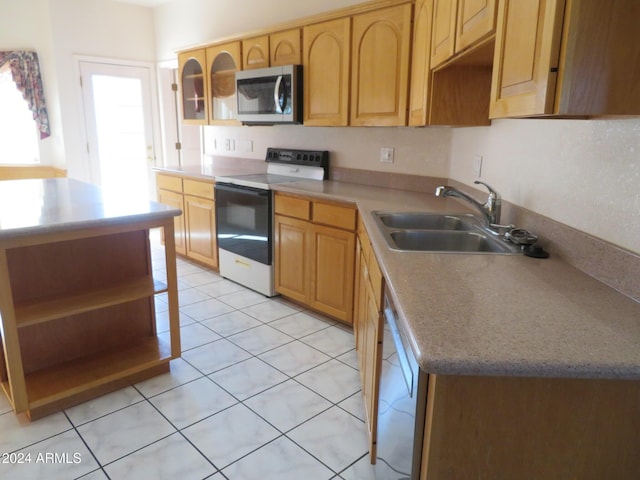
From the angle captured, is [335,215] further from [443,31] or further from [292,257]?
[443,31]

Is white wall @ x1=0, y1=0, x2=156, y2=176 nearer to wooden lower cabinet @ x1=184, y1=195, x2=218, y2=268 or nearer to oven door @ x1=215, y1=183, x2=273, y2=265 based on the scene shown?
wooden lower cabinet @ x1=184, y1=195, x2=218, y2=268

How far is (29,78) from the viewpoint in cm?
470

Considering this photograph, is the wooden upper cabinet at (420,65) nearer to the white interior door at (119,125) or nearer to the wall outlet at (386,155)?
the wall outlet at (386,155)

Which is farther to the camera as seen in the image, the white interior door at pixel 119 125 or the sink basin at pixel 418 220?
the white interior door at pixel 119 125

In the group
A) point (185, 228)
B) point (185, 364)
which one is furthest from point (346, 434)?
point (185, 228)

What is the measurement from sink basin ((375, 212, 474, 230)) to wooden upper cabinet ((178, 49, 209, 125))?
8.61 ft

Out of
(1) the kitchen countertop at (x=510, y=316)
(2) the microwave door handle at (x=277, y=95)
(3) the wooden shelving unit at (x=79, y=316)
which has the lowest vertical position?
(3) the wooden shelving unit at (x=79, y=316)

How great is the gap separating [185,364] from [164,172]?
2.38 metres

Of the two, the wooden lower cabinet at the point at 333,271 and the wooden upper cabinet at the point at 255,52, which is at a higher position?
the wooden upper cabinet at the point at 255,52

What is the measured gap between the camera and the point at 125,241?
2.25m

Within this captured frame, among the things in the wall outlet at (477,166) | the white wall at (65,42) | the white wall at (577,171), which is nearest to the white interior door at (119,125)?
the white wall at (65,42)

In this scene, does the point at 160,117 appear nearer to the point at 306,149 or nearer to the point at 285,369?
the point at 306,149

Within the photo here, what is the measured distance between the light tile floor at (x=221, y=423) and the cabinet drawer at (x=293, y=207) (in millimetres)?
808

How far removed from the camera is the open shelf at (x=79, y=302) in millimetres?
1869
